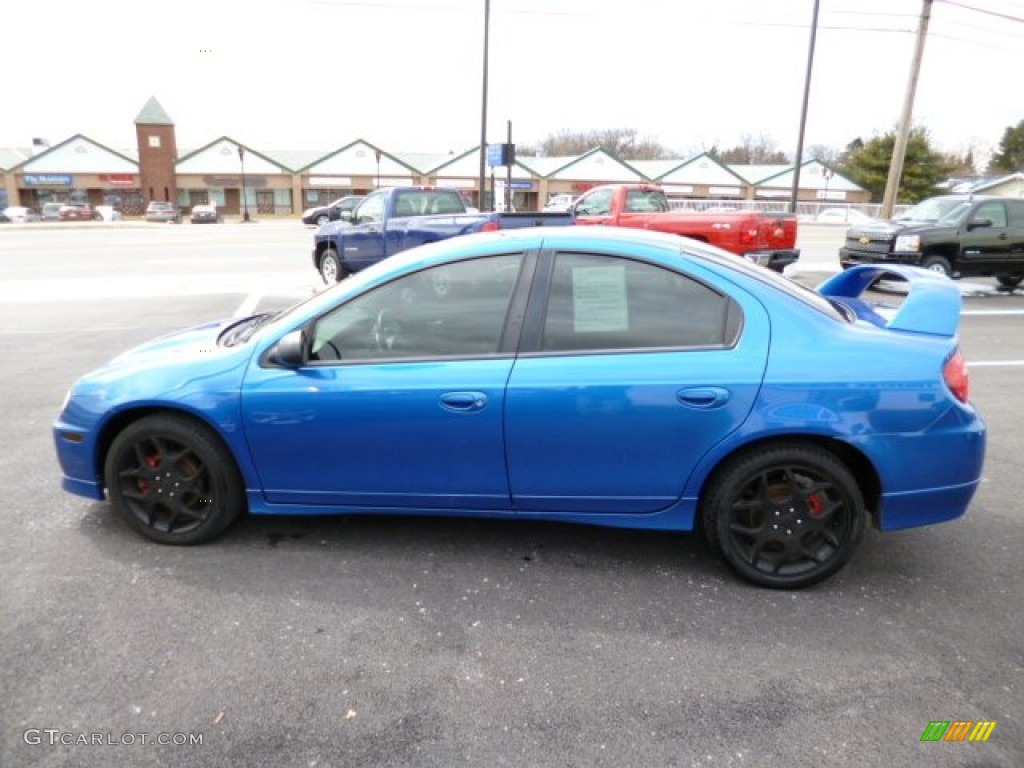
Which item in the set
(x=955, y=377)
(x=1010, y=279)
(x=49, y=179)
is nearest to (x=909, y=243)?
(x=1010, y=279)

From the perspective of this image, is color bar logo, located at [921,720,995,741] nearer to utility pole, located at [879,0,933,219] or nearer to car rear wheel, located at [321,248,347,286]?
car rear wheel, located at [321,248,347,286]

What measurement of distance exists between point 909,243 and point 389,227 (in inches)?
352

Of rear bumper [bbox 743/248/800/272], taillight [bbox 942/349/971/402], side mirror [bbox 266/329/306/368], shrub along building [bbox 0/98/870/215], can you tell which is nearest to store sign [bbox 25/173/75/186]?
shrub along building [bbox 0/98/870/215]

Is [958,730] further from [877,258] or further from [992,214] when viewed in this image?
[992,214]

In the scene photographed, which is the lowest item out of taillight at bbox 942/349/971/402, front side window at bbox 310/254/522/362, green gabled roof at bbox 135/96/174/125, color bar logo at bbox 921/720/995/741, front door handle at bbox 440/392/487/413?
color bar logo at bbox 921/720/995/741

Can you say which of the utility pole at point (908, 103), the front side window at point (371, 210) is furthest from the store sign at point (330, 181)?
the front side window at point (371, 210)

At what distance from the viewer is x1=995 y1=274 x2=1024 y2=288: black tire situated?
44.5ft

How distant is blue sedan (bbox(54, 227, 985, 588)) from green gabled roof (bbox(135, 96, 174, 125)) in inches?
2676

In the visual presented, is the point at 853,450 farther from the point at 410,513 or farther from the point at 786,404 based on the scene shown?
the point at 410,513

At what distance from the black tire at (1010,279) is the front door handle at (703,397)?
1335cm

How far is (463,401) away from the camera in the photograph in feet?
10.3

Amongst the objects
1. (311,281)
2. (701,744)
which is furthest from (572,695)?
(311,281)

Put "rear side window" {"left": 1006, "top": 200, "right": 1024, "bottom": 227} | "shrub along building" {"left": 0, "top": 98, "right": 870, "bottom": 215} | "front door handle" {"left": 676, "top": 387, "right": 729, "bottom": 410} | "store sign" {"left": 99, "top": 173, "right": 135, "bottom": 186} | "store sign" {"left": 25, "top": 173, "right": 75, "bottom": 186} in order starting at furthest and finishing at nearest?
"store sign" {"left": 99, "top": 173, "right": 135, "bottom": 186} < "shrub along building" {"left": 0, "top": 98, "right": 870, "bottom": 215} < "store sign" {"left": 25, "top": 173, "right": 75, "bottom": 186} < "rear side window" {"left": 1006, "top": 200, "right": 1024, "bottom": 227} < "front door handle" {"left": 676, "top": 387, "right": 729, "bottom": 410}

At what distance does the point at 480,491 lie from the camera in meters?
3.29
